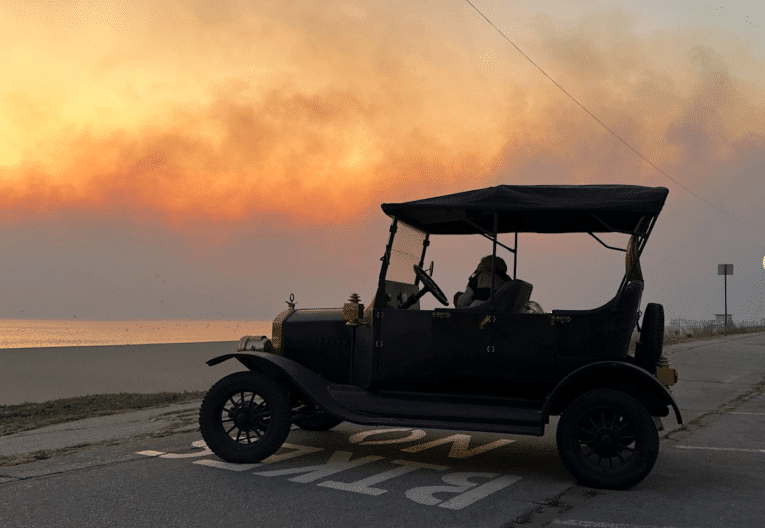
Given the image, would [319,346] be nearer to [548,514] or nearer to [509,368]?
[509,368]

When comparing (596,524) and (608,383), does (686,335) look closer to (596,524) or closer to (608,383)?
(608,383)

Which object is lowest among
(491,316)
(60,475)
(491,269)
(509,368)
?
(60,475)

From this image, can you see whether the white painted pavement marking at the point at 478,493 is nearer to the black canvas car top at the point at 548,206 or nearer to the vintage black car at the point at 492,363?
the vintage black car at the point at 492,363

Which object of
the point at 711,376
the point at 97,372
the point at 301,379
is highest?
the point at 301,379

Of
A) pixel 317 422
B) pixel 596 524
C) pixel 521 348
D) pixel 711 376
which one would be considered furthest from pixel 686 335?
pixel 596 524

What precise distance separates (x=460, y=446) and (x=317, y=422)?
64.3 inches

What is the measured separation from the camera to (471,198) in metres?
6.45

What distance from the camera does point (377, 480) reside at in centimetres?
581

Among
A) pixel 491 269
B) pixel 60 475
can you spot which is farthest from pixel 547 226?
pixel 60 475

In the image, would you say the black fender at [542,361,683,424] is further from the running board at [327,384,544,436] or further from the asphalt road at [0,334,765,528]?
the asphalt road at [0,334,765,528]

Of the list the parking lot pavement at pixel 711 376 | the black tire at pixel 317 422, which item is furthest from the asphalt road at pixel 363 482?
the parking lot pavement at pixel 711 376

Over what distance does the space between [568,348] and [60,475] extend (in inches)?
A: 172

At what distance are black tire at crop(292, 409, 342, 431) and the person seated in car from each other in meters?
2.08

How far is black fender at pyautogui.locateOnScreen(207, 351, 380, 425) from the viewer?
6.34 m
